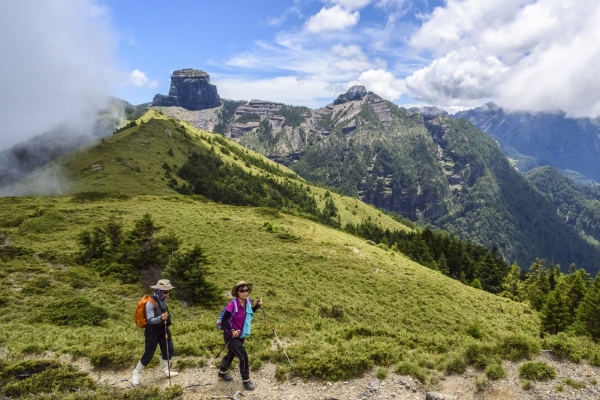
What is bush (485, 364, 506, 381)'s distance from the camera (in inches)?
474

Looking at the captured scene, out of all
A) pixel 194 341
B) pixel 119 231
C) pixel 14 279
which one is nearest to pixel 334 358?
pixel 194 341

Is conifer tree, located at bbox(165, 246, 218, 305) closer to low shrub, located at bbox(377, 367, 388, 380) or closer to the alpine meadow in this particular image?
the alpine meadow

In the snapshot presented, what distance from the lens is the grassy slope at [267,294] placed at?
48.5 feet

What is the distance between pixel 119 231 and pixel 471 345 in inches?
1219

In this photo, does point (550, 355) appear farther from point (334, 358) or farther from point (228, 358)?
point (228, 358)

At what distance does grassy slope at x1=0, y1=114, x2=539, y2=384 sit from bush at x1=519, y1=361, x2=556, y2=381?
A: 8.03 ft

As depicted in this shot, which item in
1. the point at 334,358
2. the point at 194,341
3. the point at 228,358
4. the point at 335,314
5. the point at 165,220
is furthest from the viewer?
the point at 165,220

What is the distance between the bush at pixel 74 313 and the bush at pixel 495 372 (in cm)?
2066

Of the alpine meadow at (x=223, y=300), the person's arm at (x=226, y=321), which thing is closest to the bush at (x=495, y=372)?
the alpine meadow at (x=223, y=300)

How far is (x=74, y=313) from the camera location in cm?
2027

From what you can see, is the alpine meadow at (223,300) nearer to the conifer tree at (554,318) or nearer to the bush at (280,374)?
the bush at (280,374)

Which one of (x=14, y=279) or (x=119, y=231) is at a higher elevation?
(x=119, y=231)

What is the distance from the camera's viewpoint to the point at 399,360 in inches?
538

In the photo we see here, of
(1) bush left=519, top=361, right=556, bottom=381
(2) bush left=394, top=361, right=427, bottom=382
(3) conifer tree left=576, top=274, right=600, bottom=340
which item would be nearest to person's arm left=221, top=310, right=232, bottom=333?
(2) bush left=394, top=361, right=427, bottom=382
